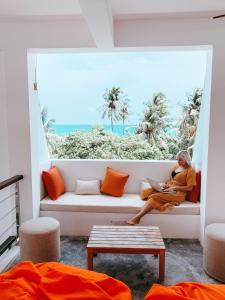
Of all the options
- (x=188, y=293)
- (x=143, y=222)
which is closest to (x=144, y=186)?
(x=143, y=222)

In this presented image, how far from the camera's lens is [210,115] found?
3.46 meters

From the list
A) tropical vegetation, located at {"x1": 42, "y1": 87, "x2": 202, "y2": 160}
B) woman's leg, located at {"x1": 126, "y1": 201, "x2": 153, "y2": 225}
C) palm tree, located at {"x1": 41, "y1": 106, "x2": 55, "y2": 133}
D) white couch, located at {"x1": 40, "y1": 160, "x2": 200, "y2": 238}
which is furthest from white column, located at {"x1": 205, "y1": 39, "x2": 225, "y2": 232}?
palm tree, located at {"x1": 41, "y1": 106, "x2": 55, "y2": 133}

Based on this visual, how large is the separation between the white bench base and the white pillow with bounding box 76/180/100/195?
482 millimetres

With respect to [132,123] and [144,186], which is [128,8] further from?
[132,123]

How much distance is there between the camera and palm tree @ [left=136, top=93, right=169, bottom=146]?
21.5ft

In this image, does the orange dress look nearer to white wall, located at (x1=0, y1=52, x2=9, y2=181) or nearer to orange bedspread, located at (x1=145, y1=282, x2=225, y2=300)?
orange bedspread, located at (x1=145, y1=282, x2=225, y2=300)

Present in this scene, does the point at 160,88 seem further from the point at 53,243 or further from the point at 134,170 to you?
the point at 53,243

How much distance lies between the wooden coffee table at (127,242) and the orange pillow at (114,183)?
0.99 m

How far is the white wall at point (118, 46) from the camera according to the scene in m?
3.40

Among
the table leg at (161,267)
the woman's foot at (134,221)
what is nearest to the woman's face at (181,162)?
the woman's foot at (134,221)

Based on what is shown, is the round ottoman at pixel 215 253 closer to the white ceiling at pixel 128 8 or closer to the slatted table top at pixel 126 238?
the slatted table top at pixel 126 238

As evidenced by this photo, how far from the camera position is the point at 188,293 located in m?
1.74

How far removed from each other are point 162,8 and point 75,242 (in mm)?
3209

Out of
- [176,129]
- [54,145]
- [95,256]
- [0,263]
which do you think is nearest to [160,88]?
[176,129]
